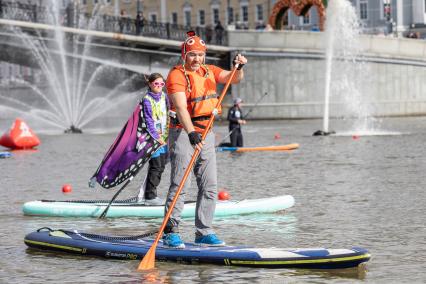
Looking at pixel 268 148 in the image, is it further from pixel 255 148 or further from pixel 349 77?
pixel 349 77

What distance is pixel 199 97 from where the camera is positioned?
474 inches

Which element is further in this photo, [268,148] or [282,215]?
[268,148]

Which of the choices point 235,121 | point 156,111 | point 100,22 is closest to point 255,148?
point 235,121

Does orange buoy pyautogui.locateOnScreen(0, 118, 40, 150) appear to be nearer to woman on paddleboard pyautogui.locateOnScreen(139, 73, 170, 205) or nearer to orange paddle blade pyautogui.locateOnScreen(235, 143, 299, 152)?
orange paddle blade pyautogui.locateOnScreen(235, 143, 299, 152)

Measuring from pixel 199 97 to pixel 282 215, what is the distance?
396cm

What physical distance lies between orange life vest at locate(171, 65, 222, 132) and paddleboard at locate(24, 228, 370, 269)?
3.93 feet

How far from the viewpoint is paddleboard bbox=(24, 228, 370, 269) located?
35.6ft

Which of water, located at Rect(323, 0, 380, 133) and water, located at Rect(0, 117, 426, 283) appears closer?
water, located at Rect(0, 117, 426, 283)

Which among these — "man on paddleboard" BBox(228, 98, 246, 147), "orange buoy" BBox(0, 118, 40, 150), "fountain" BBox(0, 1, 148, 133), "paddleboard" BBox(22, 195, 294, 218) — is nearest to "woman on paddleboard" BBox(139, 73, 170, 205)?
"paddleboard" BBox(22, 195, 294, 218)

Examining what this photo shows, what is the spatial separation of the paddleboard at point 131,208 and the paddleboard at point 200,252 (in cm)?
271

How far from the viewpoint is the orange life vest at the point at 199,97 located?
12.0 meters

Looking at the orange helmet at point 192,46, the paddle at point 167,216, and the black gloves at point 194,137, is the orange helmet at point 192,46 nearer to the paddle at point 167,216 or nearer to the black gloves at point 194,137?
the paddle at point 167,216

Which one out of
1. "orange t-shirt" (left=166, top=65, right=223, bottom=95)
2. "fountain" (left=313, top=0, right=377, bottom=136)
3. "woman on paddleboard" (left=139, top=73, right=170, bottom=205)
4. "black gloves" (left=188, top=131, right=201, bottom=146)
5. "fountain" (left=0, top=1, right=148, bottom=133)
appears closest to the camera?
"black gloves" (left=188, top=131, right=201, bottom=146)

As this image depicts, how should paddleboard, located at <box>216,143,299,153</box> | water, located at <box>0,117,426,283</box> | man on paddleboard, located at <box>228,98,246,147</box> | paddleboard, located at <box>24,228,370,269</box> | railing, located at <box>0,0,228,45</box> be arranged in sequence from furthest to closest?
railing, located at <box>0,0,228,45</box> < paddleboard, located at <box>216,143,299,153</box> < man on paddleboard, located at <box>228,98,246,147</box> < water, located at <box>0,117,426,283</box> < paddleboard, located at <box>24,228,370,269</box>
